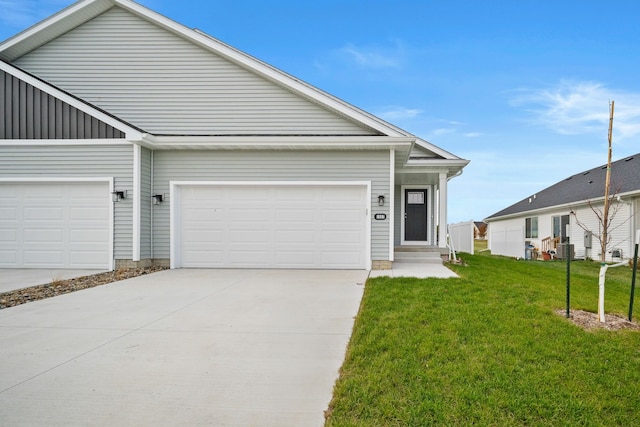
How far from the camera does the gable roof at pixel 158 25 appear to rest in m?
10.2

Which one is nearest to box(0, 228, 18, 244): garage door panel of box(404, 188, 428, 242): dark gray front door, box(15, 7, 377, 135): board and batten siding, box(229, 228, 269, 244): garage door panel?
box(15, 7, 377, 135): board and batten siding

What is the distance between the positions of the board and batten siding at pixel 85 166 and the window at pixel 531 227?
65.8 feet

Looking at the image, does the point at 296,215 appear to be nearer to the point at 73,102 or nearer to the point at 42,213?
the point at 73,102

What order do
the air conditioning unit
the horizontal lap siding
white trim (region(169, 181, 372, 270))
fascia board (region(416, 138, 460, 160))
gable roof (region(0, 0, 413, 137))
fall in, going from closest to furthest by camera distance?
the air conditioning unit → white trim (region(169, 181, 372, 270)) → gable roof (region(0, 0, 413, 137)) → fascia board (region(416, 138, 460, 160)) → the horizontal lap siding

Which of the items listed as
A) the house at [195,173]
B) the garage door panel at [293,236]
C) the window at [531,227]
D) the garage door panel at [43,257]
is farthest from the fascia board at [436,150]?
the window at [531,227]

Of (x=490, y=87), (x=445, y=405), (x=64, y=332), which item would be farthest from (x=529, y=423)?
(x=490, y=87)

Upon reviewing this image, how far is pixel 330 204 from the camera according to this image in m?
9.79

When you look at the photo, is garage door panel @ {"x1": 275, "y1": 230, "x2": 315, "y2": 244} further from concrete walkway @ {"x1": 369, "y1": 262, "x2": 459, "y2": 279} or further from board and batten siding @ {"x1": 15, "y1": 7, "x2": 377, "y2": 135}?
board and batten siding @ {"x1": 15, "y1": 7, "x2": 377, "y2": 135}

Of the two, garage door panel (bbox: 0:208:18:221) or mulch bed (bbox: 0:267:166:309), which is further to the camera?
garage door panel (bbox: 0:208:18:221)

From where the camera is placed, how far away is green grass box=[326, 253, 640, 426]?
262 centimetres

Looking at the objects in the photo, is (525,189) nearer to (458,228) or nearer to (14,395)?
(458,228)

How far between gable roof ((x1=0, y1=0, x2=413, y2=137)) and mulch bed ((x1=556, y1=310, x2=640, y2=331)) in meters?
6.05

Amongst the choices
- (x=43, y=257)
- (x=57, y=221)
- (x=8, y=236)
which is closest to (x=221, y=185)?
(x=57, y=221)

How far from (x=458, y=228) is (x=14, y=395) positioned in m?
15.0
